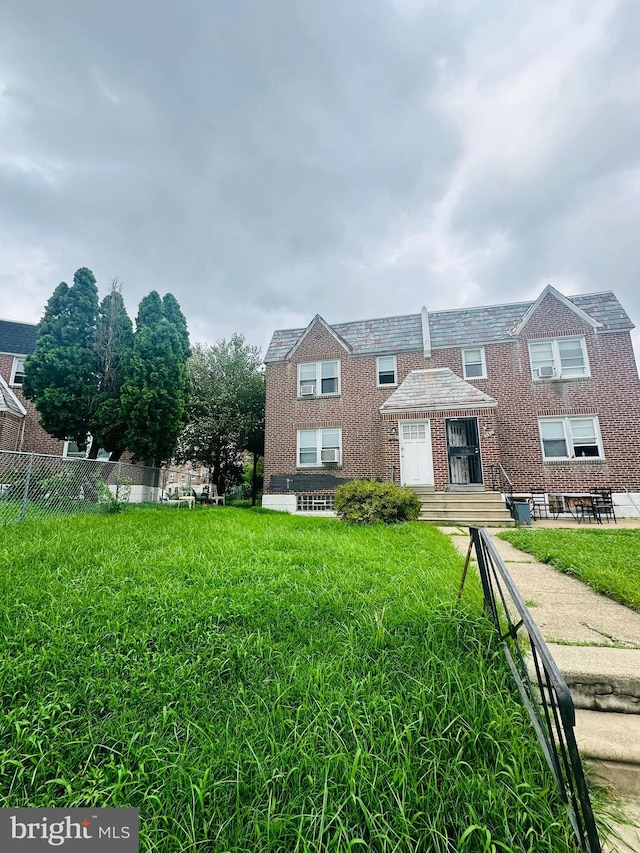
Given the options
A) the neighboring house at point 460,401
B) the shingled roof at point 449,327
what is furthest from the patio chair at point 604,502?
the shingled roof at point 449,327

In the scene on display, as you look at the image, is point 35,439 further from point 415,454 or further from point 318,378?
point 415,454

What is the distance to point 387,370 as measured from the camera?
52.4 feet

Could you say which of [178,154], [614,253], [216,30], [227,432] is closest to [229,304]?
[227,432]

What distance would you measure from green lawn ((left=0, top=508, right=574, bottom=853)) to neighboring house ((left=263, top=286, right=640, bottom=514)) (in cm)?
1010

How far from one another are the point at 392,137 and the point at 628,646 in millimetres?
13345

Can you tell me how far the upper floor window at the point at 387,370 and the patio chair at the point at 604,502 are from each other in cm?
815

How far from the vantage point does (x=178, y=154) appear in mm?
12219

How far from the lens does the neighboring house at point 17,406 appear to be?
53.2 feet

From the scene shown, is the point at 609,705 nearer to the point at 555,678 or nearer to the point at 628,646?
the point at 628,646

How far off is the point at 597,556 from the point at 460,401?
26.5ft

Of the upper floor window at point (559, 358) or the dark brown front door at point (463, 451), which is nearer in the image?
the upper floor window at point (559, 358)

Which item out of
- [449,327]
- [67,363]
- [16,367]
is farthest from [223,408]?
[449,327]

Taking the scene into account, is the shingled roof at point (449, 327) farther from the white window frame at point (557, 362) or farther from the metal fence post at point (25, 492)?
the metal fence post at point (25, 492)
